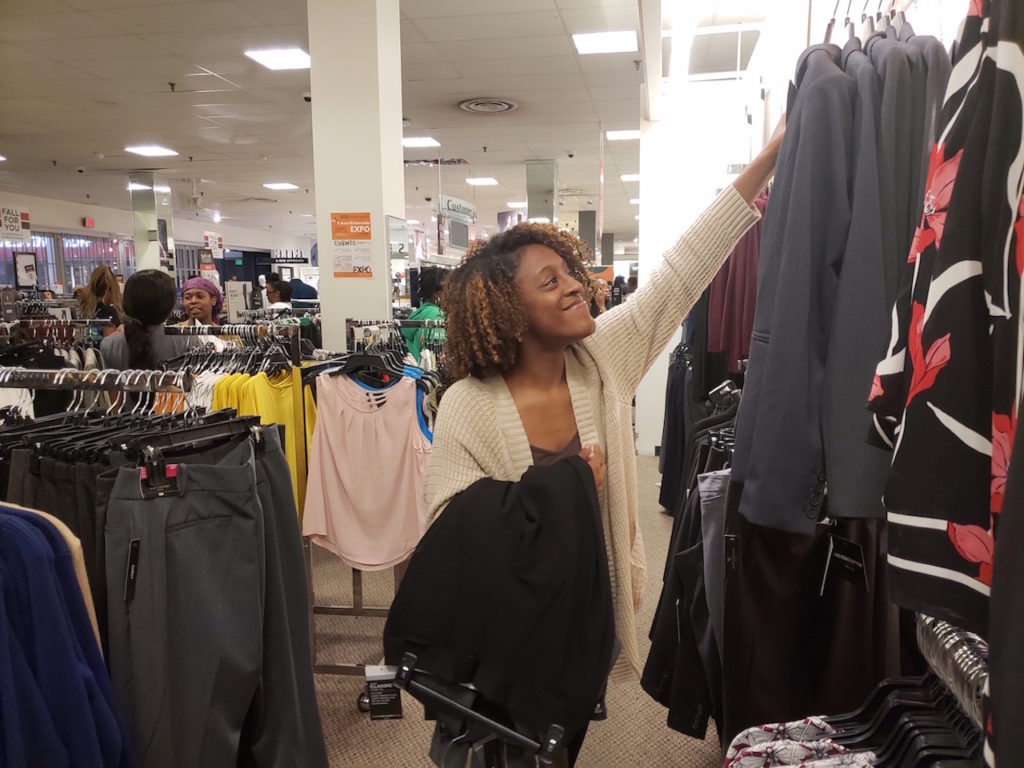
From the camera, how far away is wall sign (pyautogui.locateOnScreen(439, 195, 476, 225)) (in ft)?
26.3

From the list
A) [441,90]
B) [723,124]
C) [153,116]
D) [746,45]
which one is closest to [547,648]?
[723,124]

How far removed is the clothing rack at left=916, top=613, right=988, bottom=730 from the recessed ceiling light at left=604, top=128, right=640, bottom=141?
9.47 metres

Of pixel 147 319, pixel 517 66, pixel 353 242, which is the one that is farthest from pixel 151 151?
pixel 147 319

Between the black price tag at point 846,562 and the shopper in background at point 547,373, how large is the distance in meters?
0.41

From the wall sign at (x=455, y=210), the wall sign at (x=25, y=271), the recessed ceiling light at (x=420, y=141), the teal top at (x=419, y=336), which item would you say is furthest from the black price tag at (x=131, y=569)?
the recessed ceiling light at (x=420, y=141)

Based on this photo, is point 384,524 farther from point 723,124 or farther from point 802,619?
point 723,124

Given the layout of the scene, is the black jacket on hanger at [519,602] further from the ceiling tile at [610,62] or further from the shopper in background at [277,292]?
the shopper in background at [277,292]

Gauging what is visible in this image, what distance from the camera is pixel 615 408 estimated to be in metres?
1.54

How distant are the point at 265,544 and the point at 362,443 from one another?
979 millimetres

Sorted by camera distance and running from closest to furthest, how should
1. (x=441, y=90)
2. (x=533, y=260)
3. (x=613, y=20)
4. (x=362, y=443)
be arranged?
(x=533, y=260)
(x=362, y=443)
(x=613, y=20)
(x=441, y=90)

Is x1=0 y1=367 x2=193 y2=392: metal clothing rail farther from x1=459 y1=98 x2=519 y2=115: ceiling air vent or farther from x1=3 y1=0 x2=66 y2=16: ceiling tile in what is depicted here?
x1=459 y1=98 x2=519 y2=115: ceiling air vent

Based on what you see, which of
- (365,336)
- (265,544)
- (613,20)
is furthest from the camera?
(613,20)

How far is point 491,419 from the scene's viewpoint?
1.44m

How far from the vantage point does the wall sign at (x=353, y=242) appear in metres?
4.17
